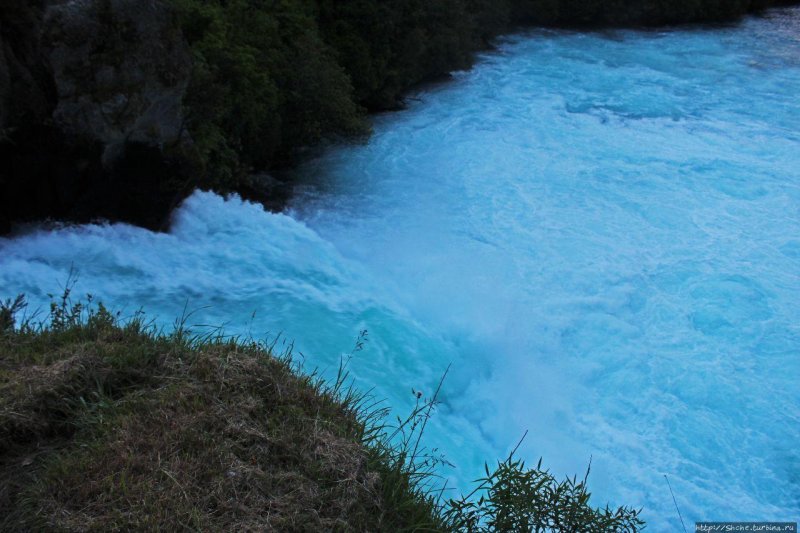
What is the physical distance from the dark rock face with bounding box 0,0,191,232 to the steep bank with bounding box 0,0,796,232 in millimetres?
12

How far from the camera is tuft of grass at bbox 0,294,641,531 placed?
331 cm

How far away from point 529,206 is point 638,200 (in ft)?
5.89

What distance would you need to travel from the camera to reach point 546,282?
9102 mm

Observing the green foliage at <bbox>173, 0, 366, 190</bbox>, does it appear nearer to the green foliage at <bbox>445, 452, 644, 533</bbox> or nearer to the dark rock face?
the dark rock face

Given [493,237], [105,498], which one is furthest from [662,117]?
[105,498]

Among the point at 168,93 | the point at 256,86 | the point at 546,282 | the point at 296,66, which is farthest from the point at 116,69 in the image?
the point at 546,282

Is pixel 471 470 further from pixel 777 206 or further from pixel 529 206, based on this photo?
pixel 777 206

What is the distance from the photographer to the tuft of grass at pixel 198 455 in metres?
3.31

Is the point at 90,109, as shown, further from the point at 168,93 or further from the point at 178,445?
the point at 178,445

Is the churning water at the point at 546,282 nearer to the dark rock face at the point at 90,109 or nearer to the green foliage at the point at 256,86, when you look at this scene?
the dark rock face at the point at 90,109

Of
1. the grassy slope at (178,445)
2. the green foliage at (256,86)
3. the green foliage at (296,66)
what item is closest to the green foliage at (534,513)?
the grassy slope at (178,445)

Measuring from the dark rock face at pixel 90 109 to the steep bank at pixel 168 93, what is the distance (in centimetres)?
1

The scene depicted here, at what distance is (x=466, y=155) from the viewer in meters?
12.9

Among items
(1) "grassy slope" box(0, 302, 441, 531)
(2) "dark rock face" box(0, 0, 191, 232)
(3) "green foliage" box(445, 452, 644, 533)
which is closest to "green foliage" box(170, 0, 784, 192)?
(2) "dark rock face" box(0, 0, 191, 232)
